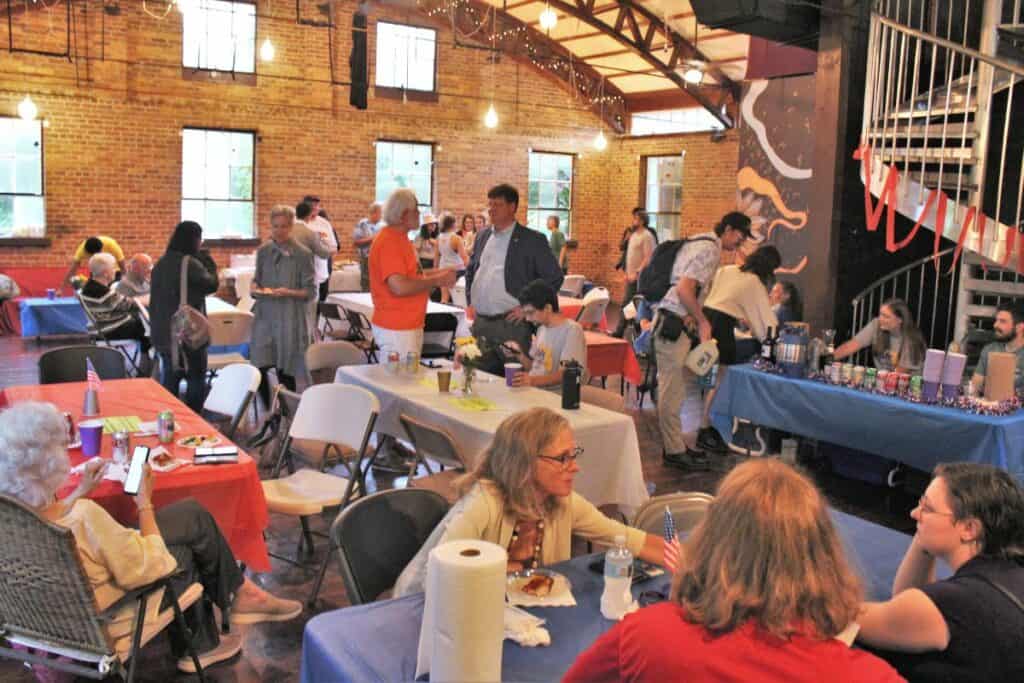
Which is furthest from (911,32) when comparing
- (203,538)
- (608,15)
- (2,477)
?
(608,15)

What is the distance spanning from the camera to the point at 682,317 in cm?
623

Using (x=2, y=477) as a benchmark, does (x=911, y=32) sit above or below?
above

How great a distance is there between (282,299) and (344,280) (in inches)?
255

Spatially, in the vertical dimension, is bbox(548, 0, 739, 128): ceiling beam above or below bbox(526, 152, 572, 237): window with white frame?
above

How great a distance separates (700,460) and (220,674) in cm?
366

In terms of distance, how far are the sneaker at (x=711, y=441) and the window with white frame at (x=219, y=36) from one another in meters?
9.10

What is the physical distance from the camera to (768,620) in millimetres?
1601

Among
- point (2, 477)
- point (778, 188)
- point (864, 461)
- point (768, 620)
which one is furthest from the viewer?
point (778, 188)

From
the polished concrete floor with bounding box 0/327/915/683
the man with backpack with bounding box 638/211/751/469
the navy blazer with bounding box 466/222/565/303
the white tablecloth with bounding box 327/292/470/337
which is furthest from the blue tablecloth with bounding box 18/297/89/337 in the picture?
the man with backpack with bounding box 638/211/751/469

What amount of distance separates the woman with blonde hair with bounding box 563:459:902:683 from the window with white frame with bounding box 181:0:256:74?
41.8 feet

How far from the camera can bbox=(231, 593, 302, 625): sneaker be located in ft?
12.3

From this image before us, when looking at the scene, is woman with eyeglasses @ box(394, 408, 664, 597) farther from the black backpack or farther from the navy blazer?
the black backpack

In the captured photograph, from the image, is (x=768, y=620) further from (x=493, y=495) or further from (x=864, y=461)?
(x=864, y=461)

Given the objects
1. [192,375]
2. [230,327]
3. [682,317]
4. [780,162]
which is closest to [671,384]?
[682,317]
